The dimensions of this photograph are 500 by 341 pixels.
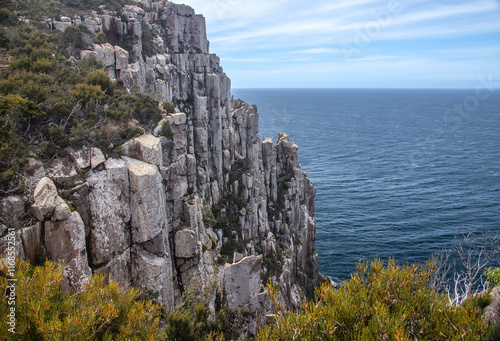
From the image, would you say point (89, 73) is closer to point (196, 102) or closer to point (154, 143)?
point (154, 143)

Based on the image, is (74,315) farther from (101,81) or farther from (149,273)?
(101,81)

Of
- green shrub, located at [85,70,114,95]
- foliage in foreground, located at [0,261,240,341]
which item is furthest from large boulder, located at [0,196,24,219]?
green shrub, located at [85,70,114,95]

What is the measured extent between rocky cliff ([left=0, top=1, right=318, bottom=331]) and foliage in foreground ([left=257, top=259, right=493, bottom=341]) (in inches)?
301

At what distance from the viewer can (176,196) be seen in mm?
26406

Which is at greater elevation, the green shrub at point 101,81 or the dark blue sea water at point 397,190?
the green shrub at point 101,81

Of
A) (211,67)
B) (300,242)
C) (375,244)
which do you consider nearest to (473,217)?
(375,244)

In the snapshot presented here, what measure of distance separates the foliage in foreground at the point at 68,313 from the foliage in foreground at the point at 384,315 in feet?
17.6

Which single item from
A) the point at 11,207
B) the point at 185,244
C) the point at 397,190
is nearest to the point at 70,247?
the point at 11,207

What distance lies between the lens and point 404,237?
66.5 metres

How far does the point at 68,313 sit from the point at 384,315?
12.1 meters

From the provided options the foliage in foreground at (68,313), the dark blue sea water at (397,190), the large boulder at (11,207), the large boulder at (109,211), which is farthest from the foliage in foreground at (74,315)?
the dark blue sea water at (397,190)

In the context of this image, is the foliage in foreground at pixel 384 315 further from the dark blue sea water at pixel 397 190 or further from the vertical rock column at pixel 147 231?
the dark blue sea water at pixel 397 190

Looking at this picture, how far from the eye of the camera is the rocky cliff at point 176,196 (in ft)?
62.1

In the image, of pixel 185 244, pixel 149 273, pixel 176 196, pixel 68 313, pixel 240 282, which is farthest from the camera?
pixel 176 196
